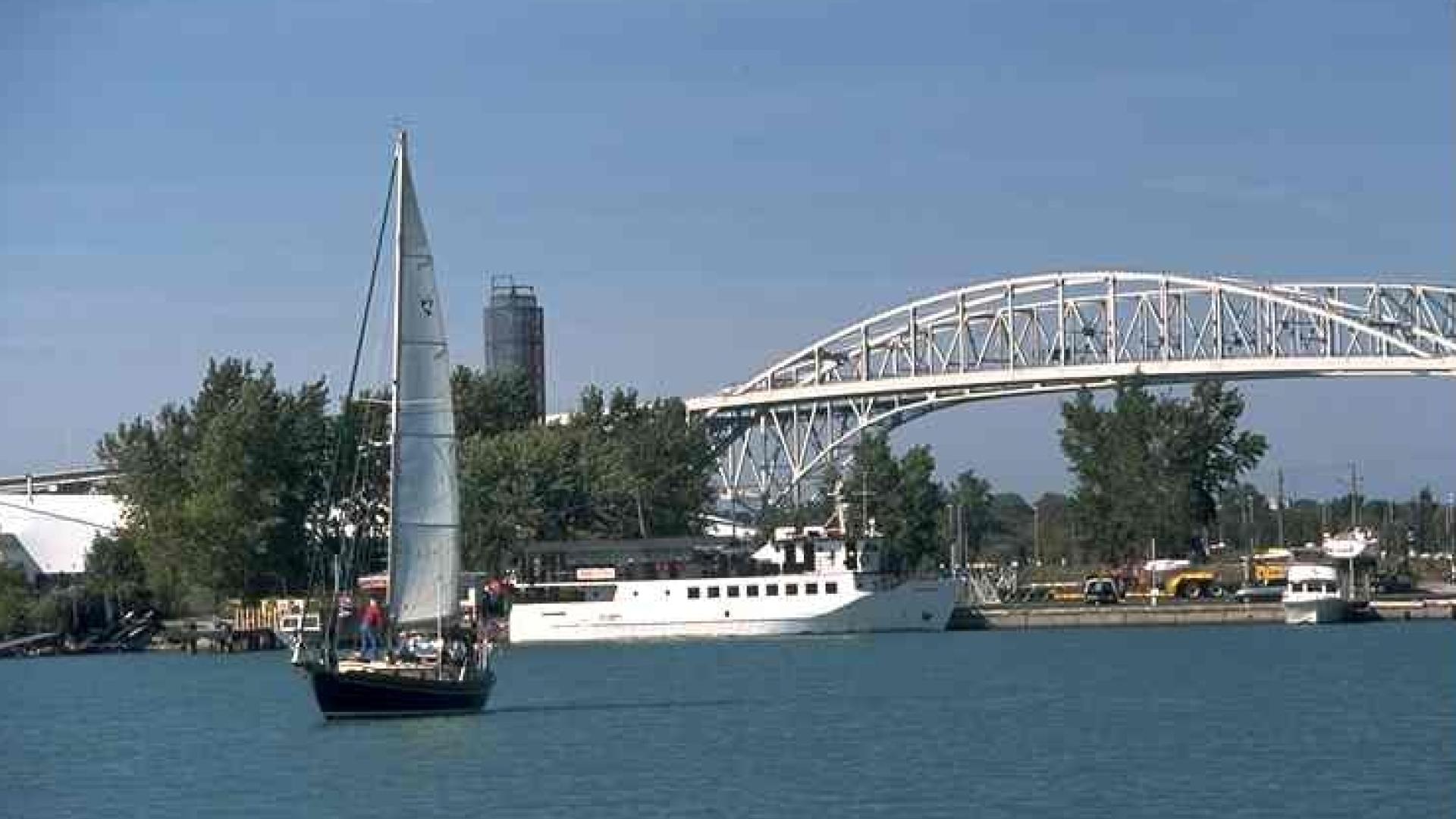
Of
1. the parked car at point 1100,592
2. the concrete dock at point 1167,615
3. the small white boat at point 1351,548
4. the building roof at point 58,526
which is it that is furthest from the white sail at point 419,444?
the building roof at point 58,526

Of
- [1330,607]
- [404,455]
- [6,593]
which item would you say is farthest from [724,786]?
[6,593]

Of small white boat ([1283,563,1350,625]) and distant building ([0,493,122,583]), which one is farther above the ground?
distant building ([0,493,122,583])

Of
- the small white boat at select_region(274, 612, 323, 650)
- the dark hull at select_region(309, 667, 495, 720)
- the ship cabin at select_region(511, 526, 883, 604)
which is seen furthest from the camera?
the ship cabin at select_region(511, 526, 883, 604)

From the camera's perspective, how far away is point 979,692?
7194 centimetres

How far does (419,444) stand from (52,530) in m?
83.5

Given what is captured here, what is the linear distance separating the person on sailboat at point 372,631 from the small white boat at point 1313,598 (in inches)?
2435

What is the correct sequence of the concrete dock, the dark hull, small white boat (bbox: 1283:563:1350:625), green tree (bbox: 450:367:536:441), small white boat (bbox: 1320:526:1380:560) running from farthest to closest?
green tree (bbox: 450:367:536:441) < small white boat (bbox: 1320:526:1380:560) < the concrete dock < small white boat (bbox: 1283:563:1350:625) < the dark hull

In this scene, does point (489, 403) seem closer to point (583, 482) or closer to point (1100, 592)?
point (583, 482)

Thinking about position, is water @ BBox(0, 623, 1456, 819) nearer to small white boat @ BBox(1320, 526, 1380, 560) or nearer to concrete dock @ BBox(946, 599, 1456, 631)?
concrete dock @ BBox(946, 599, 1456, 631)

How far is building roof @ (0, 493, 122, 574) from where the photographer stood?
139 meters

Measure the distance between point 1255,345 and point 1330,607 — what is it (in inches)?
2721

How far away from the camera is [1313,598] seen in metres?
116

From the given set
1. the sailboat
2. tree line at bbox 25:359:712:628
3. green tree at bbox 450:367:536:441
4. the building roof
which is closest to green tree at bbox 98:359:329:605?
tree line at bbox 25:359:712:628

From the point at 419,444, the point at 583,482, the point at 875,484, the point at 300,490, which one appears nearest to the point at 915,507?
the point at 875,484
